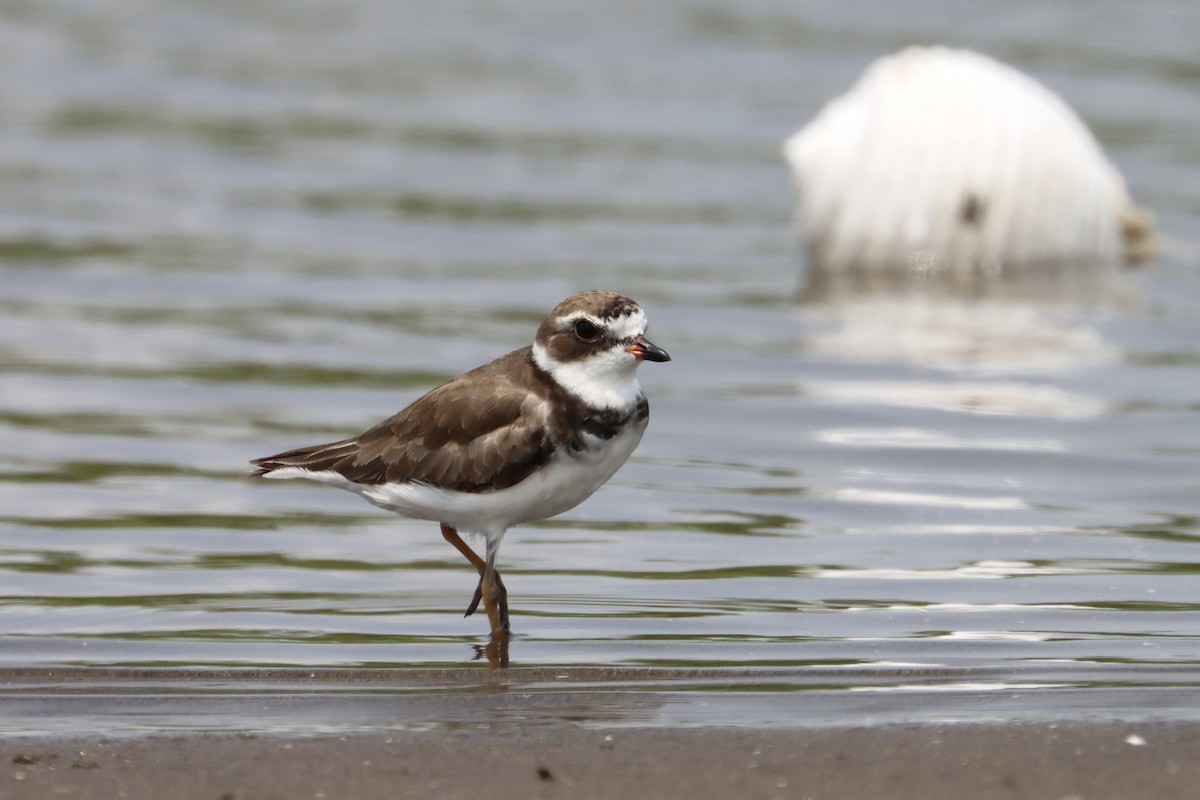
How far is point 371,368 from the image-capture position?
11422 mm

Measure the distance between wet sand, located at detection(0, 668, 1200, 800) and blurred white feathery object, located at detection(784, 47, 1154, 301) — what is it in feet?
25.0

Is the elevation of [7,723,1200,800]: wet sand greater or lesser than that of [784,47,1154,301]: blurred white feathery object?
lesser

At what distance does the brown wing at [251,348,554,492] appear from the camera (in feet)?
22.2

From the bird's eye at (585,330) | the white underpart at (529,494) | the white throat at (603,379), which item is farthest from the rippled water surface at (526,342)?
the bird's eye at (585,330)

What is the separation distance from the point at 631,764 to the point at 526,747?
1.06 feet

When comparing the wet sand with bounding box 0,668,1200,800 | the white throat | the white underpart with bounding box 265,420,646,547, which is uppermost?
the white throat

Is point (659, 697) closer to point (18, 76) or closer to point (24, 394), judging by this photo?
point (24, 394)

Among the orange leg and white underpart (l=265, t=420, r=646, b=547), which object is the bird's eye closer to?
white underpart (l=265, t=420, r=646, b=547)

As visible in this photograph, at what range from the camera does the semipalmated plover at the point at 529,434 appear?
22.1 ft

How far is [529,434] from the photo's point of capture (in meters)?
6.75

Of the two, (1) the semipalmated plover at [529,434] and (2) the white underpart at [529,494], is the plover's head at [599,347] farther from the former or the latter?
Result: (2) the white underpart at [529,494]

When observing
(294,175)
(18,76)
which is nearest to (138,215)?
(294,175)

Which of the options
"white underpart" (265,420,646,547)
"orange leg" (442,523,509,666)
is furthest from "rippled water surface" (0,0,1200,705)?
"white underpart" (265,420,646,547)

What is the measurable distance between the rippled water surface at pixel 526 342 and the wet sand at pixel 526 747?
20.8 inches
